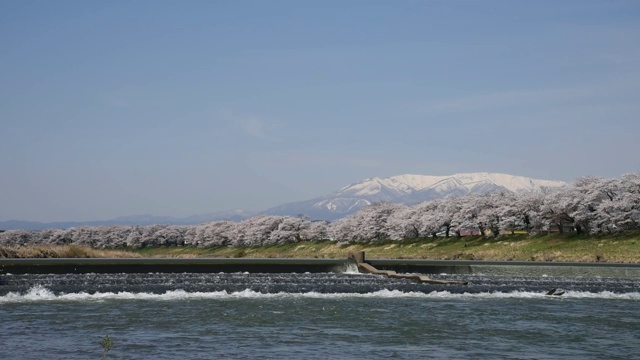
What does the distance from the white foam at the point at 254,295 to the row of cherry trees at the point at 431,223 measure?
4183cm

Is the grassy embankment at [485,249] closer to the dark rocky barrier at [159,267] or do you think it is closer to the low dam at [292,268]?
the low dam at [292,268]

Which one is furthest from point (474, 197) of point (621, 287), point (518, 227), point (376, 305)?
point (376, 305)

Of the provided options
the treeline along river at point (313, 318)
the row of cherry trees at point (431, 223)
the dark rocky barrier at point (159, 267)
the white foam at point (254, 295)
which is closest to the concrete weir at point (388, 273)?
the dark rocky barrier at point (159, 267)

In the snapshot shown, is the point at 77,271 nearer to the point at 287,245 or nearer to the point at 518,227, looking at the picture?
the point at 518,227

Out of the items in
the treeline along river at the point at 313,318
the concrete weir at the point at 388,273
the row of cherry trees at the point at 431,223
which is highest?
the row of cherry trees at the point at 431,223

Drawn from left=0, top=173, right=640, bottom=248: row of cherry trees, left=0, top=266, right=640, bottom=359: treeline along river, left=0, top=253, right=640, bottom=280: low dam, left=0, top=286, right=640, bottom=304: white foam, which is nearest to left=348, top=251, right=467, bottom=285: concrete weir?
left=0, top=253, right=640, bottom=280: low dam

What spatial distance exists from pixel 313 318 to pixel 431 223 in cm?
7788

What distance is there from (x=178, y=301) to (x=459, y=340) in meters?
15.4

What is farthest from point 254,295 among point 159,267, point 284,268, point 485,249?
point 485,249

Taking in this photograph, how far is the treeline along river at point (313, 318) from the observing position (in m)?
22.2

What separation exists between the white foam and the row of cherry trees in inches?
1647

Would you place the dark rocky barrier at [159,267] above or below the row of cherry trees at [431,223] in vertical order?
below

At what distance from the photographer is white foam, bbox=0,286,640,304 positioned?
119ft

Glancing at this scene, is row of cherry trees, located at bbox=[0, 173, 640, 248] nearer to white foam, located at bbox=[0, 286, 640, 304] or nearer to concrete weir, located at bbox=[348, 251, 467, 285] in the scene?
concrete weir, located at bbox=[348, 251, 467, 285]
